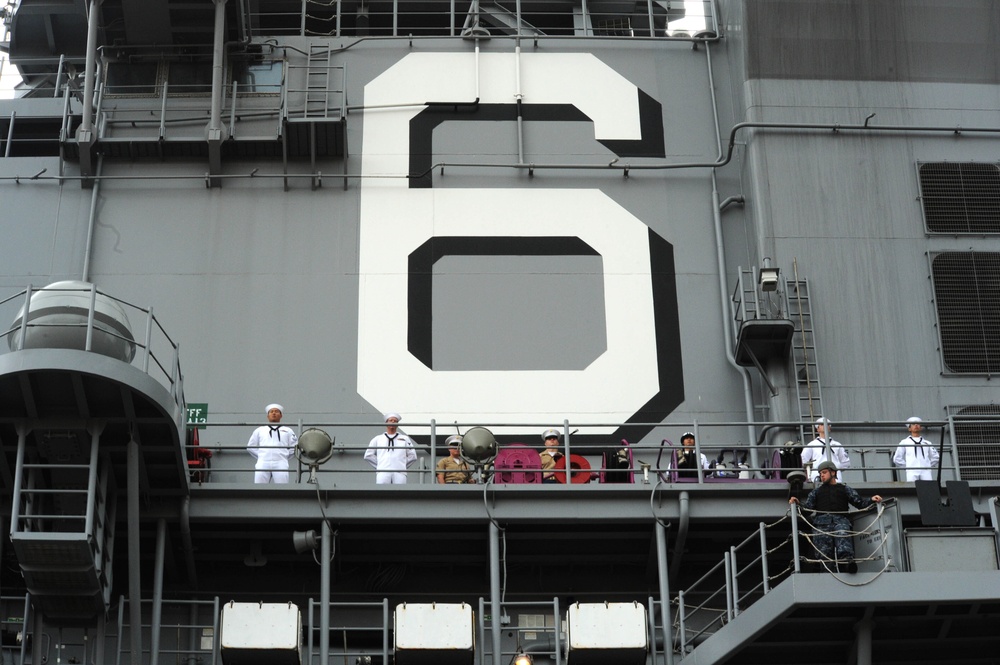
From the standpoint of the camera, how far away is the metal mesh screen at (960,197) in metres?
21.0

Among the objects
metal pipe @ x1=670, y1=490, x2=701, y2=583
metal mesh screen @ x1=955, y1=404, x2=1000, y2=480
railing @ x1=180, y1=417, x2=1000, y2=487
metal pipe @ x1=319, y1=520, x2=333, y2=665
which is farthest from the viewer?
metal mesh screen @ x1=955, y1=404, x2=1000, y2=480

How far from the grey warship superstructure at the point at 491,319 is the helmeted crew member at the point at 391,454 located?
1.30 ft

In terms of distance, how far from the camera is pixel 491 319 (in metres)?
20.6

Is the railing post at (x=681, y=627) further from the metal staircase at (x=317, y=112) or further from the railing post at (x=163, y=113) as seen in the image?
the railing post at (x=163, y=113)

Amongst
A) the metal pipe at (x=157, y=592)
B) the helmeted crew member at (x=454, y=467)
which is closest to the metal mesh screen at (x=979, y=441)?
the helmeted crew member at (x=454, y=467)

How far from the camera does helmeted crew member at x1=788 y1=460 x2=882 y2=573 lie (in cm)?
1473

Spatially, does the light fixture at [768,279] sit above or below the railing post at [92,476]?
above

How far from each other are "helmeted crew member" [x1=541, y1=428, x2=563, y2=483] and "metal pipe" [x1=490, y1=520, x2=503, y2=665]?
3.81ft

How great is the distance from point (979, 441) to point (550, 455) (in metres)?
5.91

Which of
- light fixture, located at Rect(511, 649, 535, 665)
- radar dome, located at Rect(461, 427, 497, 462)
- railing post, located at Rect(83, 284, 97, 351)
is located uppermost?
railing post, located at Rect(83, 284, 97, 351)

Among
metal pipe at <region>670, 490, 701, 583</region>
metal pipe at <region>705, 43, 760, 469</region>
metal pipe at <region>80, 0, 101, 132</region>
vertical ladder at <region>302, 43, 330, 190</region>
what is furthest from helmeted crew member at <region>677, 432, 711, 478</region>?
metal pipe at <region>80, 0, 101, 132</region>

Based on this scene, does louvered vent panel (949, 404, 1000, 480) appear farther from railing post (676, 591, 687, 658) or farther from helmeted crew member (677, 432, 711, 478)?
railing post (676, 591, 687, 658)

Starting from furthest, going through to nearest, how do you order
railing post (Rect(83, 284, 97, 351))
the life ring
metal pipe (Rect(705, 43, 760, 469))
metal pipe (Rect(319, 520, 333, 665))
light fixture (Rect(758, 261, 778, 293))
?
metal pipe (Rect(705, 43, 760, 469)) < light fixture (Rect(758, 261, 778, 293)) < the life ring < metal pipe (Rect(319, 520, 333, 665)) < railing post (Rect(83, 284, 97, 351))

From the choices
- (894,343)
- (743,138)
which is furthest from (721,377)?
(743,138)
